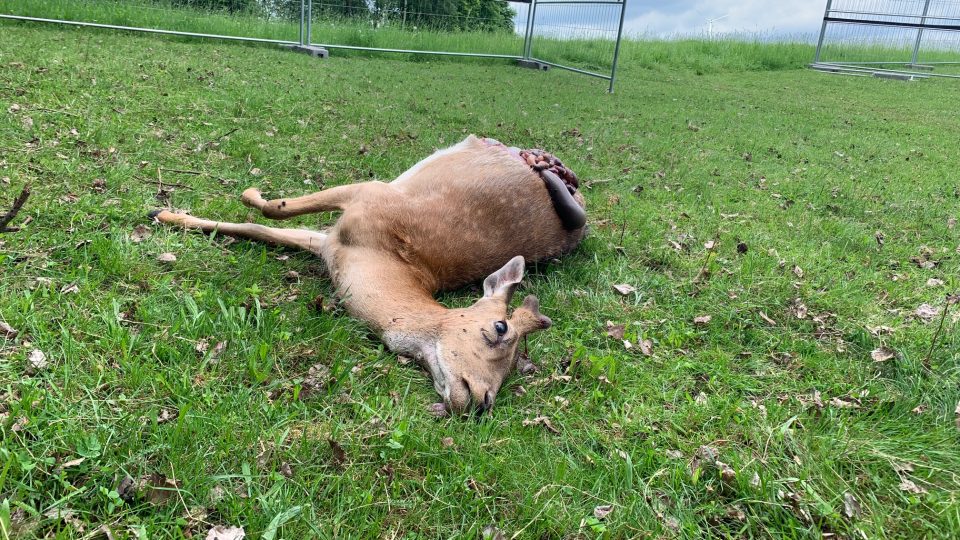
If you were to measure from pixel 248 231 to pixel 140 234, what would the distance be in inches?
26.1

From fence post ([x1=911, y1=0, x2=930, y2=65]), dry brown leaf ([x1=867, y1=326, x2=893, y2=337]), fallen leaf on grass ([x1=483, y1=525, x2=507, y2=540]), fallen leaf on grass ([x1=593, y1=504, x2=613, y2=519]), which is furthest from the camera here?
fence post ([x1=911, y1=0, x2=930, y2=65])

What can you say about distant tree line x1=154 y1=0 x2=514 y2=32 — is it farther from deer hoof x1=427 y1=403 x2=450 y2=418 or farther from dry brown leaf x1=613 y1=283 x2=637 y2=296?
deer hoof x1=427 y1=403 x2=450 y2=418

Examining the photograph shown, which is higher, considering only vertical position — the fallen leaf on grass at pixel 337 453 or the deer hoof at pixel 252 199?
the deer hoof at pixel 252 199

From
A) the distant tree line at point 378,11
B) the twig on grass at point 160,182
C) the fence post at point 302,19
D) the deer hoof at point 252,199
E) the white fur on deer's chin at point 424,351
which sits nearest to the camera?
the white fur on deer's chin at point 424,351

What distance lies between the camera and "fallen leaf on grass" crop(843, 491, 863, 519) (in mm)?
2445

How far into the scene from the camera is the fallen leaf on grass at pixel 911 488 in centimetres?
254

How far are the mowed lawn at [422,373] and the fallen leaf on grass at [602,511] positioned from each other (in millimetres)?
26

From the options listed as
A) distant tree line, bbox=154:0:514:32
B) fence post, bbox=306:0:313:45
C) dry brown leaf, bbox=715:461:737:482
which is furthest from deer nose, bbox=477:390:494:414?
distant tree line, bbox=154:0:514:32

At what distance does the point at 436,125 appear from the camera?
8.49 metres

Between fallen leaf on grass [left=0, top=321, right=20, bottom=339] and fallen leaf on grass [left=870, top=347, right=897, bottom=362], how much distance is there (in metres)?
4.49

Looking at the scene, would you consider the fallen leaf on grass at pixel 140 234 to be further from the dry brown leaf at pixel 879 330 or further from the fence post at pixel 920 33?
the fence post at pixel 920 33

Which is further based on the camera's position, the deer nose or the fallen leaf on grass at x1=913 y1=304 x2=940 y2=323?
the fallen leaf on grass at x1=913 y1=304 x2=940 y2=323

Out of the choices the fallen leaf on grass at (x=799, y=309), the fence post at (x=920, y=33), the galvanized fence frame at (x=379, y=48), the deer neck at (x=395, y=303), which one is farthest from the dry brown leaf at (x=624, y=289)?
the fence post at (x=920, y=33)

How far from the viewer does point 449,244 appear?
4043 millimetres
